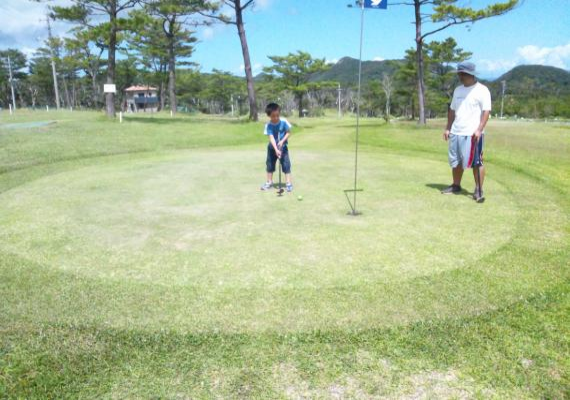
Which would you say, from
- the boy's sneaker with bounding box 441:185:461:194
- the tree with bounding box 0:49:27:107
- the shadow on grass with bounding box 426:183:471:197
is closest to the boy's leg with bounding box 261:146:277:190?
the shadow on grass with bounding box 426:183:471:197

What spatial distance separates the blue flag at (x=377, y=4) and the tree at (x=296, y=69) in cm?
4688

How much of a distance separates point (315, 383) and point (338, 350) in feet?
1.03

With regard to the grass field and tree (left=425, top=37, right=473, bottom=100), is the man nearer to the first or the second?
the grass field

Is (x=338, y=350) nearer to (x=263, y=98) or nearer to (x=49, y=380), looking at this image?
Answer: (x=49, y=380)

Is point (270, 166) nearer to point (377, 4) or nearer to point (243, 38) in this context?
point (377, 4)

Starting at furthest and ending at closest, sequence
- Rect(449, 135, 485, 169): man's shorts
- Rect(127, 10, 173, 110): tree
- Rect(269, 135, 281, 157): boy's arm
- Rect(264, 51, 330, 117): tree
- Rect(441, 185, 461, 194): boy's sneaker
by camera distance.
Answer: Rect(264, 51, 330, 117): tree, Rect(127, 10, 173, 110): tree, Rect(269, 135, 281, 157): boy's arm, Rect(441, 185, 461, 194): boy's sneaker, Rect(449, 135, 485, 169): man's shorts

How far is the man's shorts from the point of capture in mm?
6058

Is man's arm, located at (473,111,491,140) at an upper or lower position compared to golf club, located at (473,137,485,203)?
upper

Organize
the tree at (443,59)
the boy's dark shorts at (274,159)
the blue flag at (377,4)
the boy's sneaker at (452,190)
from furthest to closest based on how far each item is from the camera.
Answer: the tree at (443,59) → the boy's dark shorts at (274,159) → the boy's sneaker at (452,190) → the blue flag at (377,4)

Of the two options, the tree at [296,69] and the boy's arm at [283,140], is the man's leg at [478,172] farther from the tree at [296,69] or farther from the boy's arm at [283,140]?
the tree at [296,69]

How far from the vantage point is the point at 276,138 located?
6.91 meters

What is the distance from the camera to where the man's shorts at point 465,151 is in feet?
19.9

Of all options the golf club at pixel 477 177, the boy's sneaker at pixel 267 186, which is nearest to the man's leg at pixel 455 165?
the golf club at pixel 477 177

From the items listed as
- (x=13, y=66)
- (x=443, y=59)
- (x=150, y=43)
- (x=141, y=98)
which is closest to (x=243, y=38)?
(x=150, y=43)
